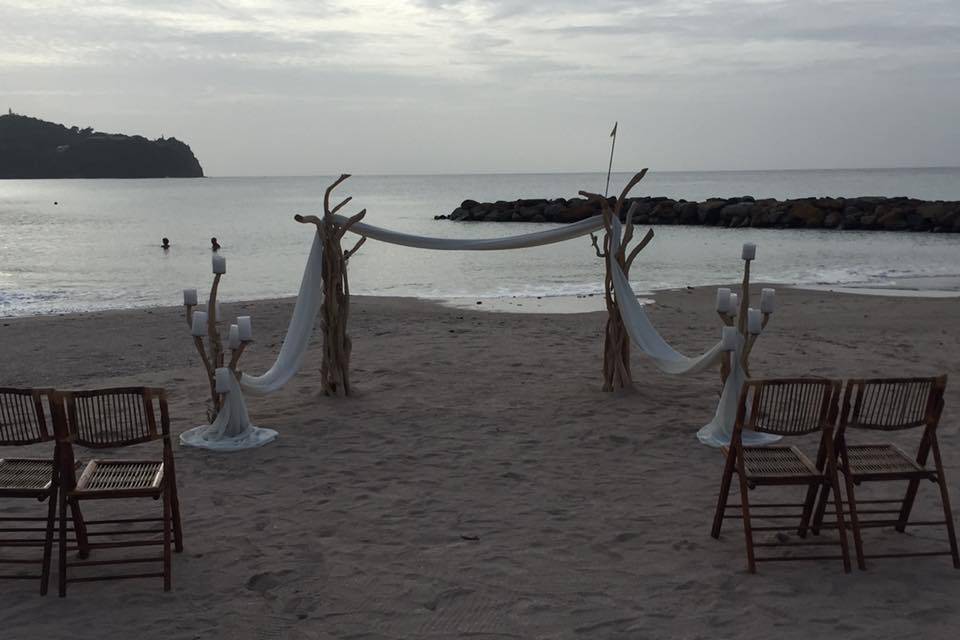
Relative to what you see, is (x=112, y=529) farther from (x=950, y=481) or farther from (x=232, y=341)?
(x=950, y=481)

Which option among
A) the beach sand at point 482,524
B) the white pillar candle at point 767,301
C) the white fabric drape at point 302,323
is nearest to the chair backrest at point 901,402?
the beach sand at point 482,524

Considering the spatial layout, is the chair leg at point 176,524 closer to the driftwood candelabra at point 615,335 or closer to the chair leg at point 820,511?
the chair leg at point 820,511

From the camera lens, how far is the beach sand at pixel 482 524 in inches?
120

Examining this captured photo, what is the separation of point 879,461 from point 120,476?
299 cm

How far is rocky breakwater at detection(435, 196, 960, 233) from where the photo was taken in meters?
30.2

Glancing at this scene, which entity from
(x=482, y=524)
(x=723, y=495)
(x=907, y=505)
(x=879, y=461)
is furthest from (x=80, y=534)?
(x=907, y=505)

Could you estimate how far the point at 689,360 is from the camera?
5789 millimetres

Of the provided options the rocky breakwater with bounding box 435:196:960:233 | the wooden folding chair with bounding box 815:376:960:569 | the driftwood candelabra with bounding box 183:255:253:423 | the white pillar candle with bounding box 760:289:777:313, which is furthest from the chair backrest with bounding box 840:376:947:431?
the rocky breakwater with bounding box 435:196:960:233

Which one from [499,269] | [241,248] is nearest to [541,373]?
[499,269]

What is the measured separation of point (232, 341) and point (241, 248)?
24.1 meters

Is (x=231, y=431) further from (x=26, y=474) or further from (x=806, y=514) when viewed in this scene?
(x=806, y=514)

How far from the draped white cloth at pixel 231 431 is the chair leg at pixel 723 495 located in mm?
2713

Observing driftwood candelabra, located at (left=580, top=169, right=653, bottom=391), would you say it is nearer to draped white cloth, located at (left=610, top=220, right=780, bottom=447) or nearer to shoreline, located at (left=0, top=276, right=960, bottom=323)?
draped white cloth, located at (left=610, top=220, right=780, bottom=447)

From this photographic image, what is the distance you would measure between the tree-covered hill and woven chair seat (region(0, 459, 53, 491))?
453 ft
